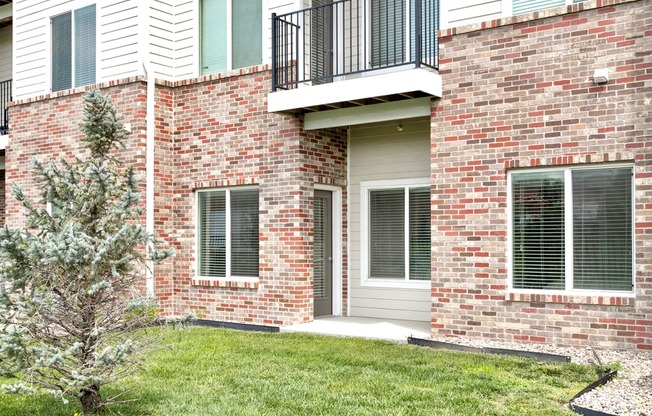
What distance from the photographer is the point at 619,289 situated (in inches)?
334

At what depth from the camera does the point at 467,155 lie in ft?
31.3

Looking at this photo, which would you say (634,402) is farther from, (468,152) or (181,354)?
(181,354)

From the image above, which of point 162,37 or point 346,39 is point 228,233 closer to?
point 162,37

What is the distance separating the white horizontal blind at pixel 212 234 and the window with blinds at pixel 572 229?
530 cm

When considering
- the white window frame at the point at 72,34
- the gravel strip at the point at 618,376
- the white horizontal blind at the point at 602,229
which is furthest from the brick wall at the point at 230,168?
the white horizontal blind at the point at 602,229

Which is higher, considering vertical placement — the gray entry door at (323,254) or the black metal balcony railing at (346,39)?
the black metal balcony railing at (346,39)

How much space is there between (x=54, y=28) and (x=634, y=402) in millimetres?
12692

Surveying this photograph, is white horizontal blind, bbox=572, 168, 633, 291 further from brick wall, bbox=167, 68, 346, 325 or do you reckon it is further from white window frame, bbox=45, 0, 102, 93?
white window frame, bbox=45, 0, 102, 93

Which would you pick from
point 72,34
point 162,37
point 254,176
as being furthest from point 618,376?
point 72,34

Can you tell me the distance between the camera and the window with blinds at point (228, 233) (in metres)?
12.0

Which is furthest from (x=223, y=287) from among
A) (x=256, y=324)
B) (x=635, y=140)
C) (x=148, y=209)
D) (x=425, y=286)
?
(x=635, y=140)

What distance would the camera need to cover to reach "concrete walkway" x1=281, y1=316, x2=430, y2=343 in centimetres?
995

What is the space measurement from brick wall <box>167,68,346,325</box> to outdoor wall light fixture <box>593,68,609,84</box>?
4604 millimetres

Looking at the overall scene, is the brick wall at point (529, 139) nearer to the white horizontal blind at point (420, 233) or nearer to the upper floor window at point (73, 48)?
the white horizontal blind at point (420, 233)
